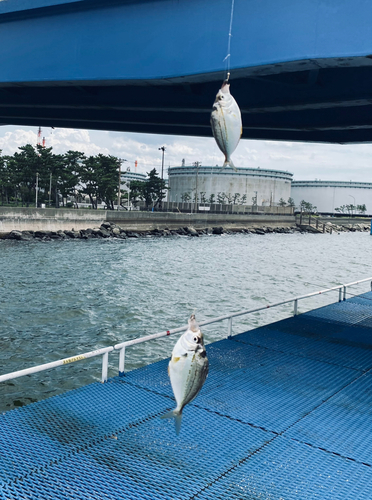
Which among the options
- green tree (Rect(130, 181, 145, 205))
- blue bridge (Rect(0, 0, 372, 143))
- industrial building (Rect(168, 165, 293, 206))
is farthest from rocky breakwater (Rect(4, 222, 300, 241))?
industrial building (Rect(168, 165, 293, 206))

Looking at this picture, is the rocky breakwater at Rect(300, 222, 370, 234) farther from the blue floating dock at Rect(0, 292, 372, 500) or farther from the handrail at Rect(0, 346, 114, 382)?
the handrail at Rect(0, 346, 114, 382)

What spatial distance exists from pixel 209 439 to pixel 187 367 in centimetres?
439

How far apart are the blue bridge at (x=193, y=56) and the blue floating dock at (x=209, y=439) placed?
234 inches

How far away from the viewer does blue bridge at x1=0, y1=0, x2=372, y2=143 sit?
289 inches

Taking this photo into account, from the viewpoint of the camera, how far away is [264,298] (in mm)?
27859

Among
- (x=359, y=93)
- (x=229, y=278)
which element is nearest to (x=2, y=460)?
(x=359, y=93)

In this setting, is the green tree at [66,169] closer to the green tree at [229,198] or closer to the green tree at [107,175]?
the green tree at [107,175]

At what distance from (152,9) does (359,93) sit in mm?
4697

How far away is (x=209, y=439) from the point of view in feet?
22.9

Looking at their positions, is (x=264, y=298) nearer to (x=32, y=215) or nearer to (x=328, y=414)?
(x=328, y=414)

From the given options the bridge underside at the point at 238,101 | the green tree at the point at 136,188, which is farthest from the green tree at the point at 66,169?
the bridge underside at the point at 238,101

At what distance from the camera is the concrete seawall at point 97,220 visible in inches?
2242

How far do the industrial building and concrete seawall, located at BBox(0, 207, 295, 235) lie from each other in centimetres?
7817

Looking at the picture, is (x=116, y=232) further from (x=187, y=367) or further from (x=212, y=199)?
(x=212, y=199)
